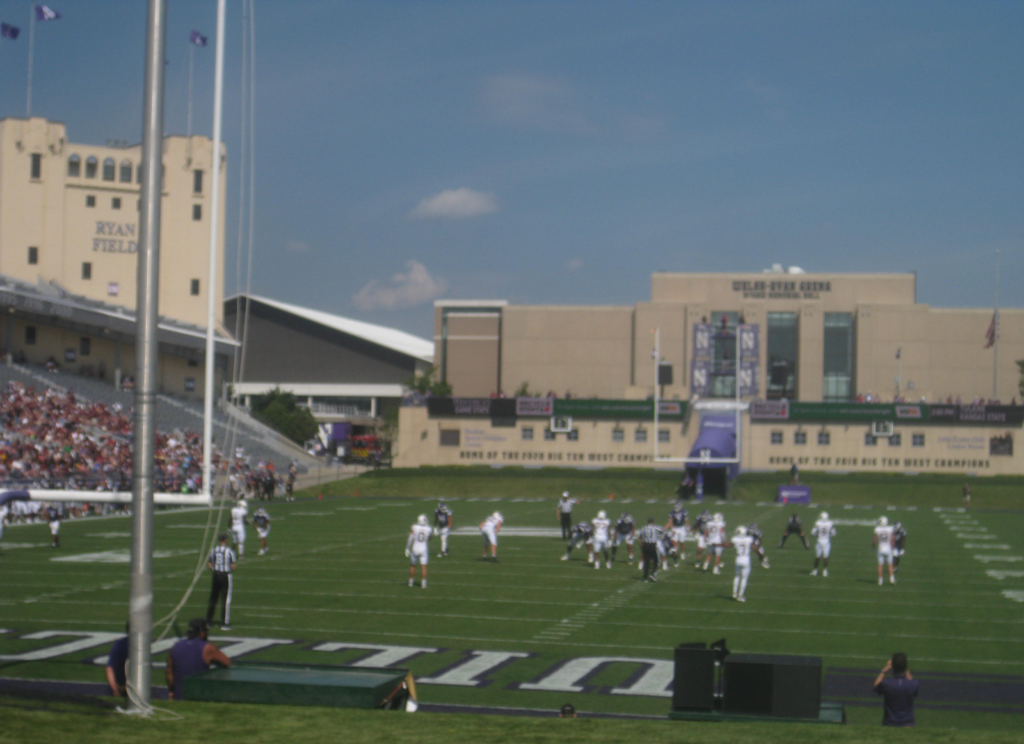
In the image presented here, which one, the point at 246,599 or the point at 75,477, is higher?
the point at 75,477

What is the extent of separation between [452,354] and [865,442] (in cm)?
3385

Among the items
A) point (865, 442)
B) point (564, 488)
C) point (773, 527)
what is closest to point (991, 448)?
point (865, 442)

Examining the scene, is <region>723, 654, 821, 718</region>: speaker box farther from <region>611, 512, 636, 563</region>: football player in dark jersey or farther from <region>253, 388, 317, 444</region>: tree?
<region>253, 388, 317, 444</region>: tree

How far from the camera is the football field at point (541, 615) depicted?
14547 mm

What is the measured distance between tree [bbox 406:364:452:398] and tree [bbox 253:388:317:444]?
8.11 metres

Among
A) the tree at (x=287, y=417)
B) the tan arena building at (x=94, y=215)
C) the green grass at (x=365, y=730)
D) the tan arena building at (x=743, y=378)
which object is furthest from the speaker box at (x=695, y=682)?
the tree at (x=287, y=417)

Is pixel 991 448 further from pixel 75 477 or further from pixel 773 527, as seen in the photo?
pixel 75 477

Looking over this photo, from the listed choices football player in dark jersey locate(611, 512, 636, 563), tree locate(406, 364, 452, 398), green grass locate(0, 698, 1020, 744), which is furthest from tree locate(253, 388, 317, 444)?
green grass locate(0, 698, 1020, 744)

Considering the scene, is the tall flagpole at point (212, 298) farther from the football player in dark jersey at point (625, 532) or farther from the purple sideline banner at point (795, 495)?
the purple sideline banner at point (795, 495)

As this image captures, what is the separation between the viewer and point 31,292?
158 ft

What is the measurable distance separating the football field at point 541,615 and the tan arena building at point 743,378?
1204 inches

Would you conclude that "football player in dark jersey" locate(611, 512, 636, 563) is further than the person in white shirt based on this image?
Yes

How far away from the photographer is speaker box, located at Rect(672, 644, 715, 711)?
9.57 m

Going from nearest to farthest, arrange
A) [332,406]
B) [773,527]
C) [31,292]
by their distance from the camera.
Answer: [773,527] < [31,292] < [332,406]
